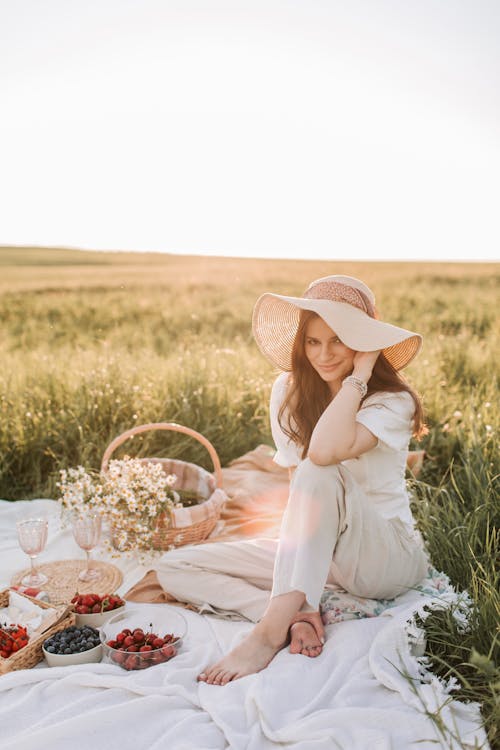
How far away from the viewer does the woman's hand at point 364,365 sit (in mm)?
2852

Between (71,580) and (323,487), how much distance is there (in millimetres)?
1576

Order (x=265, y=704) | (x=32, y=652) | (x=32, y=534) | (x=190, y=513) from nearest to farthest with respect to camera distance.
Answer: (x=265, y=704) → (x=32, y=652) → (x=32, y=534) → (x=190, y=513)

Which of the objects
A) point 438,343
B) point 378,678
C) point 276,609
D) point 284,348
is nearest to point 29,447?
point 284,348

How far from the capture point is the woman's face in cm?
294

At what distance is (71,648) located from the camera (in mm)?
2635

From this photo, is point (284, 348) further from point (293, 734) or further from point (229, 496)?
point (293, 734)

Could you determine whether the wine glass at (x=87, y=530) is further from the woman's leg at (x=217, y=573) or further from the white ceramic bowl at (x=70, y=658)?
the white ceramic bowl at (x=70, y=658)

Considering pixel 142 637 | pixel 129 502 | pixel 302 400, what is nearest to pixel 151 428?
pixel 129 502

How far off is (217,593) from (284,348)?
1.20 m

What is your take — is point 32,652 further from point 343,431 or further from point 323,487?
point 343,431

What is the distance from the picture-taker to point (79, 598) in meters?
3.02

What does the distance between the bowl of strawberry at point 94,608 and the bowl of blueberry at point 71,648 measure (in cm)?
21

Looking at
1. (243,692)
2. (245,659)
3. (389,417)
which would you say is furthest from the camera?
(389,417)

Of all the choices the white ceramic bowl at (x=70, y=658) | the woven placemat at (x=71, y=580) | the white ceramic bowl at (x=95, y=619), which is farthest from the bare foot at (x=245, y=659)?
the woven placemat at (x=71, y=580)
